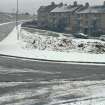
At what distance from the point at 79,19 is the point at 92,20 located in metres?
5.81

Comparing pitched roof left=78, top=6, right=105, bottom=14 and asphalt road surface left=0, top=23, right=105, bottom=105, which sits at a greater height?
pitched roof left=78, top=6, right=105, bottom=14

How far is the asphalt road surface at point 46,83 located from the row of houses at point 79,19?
52.5 metres

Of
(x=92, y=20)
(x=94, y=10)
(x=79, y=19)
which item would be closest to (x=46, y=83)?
(x=92, y=20)

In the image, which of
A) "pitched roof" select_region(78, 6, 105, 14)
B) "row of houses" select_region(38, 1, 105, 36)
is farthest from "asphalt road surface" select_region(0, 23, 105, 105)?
"pitched roof" select_region(78, 6, 105, 14)

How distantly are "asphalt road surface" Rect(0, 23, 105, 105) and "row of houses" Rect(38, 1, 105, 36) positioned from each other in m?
52.5

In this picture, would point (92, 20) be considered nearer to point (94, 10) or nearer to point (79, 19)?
point (94, 10)

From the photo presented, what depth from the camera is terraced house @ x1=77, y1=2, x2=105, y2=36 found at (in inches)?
2901

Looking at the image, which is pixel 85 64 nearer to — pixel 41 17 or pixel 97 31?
pixel 97 31

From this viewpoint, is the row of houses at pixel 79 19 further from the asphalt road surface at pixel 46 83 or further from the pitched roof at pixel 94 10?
the asphalt road surface at pixel 46 83

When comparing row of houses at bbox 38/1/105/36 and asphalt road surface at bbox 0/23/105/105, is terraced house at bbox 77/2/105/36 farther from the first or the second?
asphalt road surface at bbox 0/23/105/105

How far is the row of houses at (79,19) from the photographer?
75.1 metres

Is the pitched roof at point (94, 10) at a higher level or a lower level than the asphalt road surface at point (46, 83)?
higher

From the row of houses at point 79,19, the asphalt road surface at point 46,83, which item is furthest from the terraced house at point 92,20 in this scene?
the asphalt road surface at point 46,83

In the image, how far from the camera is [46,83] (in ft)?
49.4
